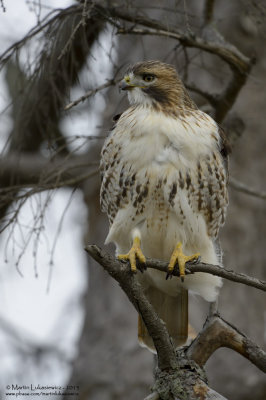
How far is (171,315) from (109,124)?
2.65m

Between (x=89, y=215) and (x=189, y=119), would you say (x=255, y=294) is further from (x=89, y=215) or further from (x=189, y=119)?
(x=189, y=119)

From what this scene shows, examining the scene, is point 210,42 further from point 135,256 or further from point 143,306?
point 143,306

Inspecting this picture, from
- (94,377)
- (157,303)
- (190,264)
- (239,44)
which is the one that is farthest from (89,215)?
(190,264)

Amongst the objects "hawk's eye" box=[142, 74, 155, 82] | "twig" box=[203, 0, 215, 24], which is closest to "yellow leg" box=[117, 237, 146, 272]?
"hawk's eye" box=[142, 74, 155, 82]

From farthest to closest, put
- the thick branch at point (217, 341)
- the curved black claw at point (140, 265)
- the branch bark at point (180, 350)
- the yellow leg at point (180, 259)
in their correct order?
the yellow leg at point (180, 259), the curved black claw at point (140, 265), the thick branch at point (217, 341), the branch bark at point (180, 350)

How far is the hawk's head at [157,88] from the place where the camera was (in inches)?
161

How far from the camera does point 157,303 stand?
4.23 meters

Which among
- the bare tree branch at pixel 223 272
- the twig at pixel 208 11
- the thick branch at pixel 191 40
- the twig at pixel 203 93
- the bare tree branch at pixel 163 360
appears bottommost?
the bare tree branch at pixel 163 360

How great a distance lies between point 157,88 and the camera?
13.6ft

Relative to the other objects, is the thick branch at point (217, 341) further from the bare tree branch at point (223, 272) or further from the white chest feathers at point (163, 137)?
the white chest feathers at point (163, 137)

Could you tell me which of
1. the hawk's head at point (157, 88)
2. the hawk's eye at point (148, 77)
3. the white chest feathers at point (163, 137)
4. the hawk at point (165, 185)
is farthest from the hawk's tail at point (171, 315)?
the hawk's eye at point (148, 77)

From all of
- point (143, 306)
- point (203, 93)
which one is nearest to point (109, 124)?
point (203, 93)

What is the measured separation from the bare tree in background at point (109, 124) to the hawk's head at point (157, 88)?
15 cm

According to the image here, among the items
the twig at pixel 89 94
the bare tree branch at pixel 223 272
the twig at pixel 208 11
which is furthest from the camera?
the twig at pixel 208 11
